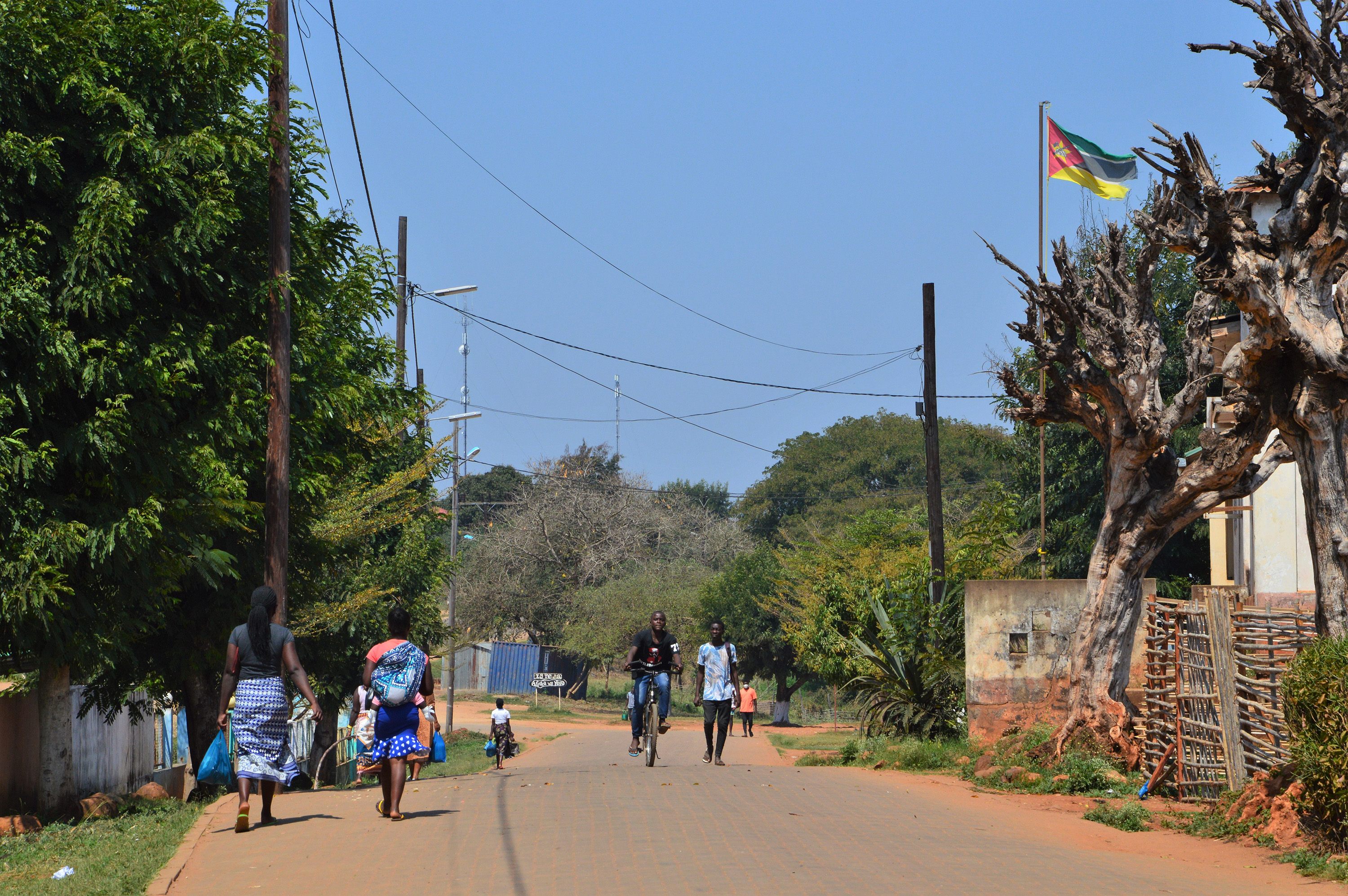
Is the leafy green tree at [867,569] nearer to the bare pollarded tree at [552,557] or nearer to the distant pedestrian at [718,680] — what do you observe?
the distant pedestrian at [718,680]

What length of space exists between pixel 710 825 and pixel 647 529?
5651 centimetres

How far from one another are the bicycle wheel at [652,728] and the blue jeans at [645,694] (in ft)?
0.18

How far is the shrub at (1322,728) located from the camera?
845 cm

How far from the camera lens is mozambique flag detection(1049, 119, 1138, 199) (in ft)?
70.2

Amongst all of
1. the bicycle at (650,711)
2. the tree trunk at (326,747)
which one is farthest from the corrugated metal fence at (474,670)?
the bicycle at (650,711)

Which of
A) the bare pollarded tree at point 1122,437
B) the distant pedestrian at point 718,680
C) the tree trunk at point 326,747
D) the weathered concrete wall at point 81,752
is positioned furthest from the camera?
the tree trunk at point 326,747

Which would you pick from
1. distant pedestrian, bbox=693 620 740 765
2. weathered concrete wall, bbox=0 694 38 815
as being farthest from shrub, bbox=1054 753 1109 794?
weathered concrete wall, bbox=0 694 38 815

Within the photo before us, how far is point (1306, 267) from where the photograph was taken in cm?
1142

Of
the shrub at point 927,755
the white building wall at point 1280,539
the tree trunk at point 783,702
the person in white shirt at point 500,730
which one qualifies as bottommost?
the tree trunk at point 783,702

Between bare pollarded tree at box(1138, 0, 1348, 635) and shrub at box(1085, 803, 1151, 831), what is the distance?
233cm

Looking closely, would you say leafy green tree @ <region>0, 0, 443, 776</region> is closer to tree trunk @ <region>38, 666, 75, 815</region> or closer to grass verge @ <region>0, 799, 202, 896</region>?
tree trunk @ <region>38, 666, 75, 815</region>

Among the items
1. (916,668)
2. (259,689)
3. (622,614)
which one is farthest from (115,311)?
(622,614)

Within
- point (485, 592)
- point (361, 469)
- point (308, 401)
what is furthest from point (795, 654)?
point (308, 401)

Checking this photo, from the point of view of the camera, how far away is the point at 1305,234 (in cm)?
1159
